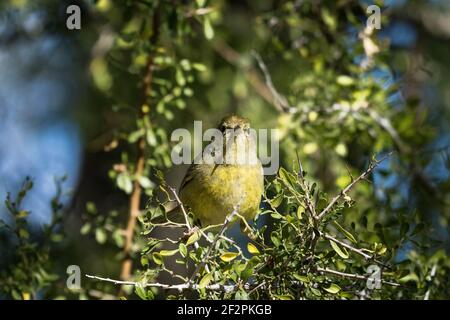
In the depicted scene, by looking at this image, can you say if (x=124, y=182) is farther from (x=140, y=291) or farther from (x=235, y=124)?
(x=140, y=291)

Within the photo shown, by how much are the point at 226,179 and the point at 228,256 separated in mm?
1569

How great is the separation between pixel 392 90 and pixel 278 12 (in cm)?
104

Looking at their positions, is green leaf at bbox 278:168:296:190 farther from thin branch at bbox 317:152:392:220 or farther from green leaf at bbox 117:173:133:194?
green leaf at bbox 117:173:133:194

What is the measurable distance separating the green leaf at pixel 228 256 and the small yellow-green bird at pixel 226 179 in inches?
49.8

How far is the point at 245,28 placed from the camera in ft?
23.5

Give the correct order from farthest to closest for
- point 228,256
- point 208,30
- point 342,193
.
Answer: point 208,30
point 228,256
point 342,193

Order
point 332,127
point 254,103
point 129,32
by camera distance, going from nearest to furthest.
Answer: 1. point 129,32
2. point 332,127
3. point 254,103

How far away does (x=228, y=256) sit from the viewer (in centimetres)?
310

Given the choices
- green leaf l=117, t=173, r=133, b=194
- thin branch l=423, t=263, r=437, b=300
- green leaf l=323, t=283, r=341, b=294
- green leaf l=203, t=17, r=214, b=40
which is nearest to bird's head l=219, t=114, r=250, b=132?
green leaf l=203, t=17, r=214, b=40

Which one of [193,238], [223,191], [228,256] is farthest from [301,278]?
[223,191]

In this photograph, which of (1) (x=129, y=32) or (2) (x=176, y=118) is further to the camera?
(2) (x=176, y=118)
